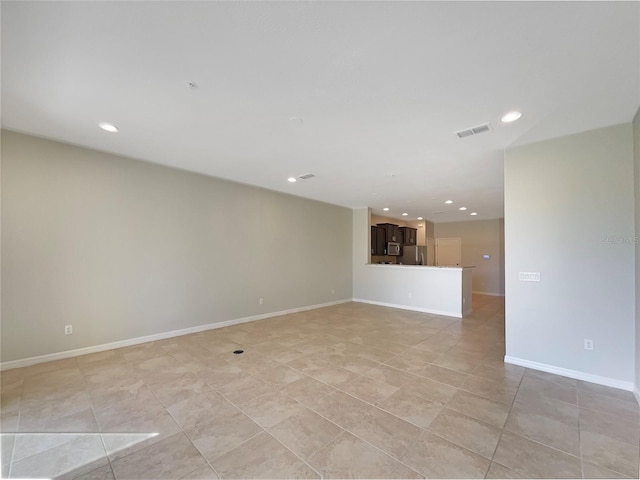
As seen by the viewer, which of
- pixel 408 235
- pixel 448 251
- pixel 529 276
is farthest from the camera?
pixel 448 251

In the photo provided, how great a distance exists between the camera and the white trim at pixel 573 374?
2726 mm

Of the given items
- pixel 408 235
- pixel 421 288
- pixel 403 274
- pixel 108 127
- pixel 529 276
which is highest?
pixel 108 127

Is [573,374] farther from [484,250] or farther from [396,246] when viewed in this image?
[484,250]

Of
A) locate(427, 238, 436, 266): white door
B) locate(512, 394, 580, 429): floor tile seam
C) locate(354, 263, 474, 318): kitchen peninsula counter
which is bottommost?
locate(512, 394, 580, 429): floor tile seam

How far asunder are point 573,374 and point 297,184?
16.2ft

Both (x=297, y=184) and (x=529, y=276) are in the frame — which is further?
(x=297, y=184)

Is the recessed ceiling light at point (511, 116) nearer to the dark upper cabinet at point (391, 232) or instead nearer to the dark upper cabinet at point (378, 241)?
the dark upper cabinet at point (378, 241)

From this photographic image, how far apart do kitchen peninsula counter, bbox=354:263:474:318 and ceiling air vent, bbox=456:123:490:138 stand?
365 centimetres

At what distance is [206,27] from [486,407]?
3.70 m

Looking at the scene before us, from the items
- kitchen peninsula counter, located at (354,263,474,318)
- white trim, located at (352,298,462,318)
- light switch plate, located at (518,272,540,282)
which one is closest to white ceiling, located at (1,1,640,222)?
light switch plate, located at (518,272,540,282)

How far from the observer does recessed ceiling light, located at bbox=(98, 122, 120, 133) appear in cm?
291

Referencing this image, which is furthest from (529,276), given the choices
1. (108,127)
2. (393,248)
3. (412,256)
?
(412,256)

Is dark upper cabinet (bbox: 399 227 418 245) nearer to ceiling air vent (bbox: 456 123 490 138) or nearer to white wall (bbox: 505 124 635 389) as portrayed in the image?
white wall (bbox: 505 124 635 389)

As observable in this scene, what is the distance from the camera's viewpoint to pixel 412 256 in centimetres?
938
